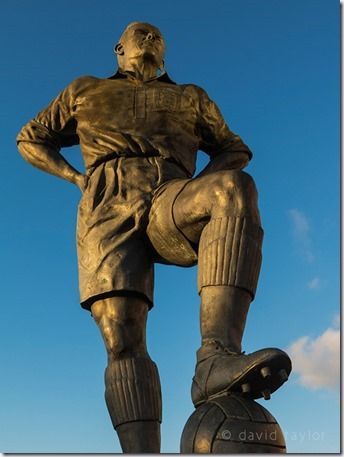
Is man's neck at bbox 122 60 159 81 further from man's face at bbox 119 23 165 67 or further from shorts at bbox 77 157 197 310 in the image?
shorts at bbox 77 157 197 310

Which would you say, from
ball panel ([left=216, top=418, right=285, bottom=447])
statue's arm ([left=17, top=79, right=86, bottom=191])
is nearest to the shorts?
statue's arm ([left=17, top=79, right=86, bottom=191])

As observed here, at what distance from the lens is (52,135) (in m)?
5.17

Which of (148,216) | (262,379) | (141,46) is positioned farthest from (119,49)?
(262,379)

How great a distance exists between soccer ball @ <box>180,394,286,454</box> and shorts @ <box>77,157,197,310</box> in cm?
105

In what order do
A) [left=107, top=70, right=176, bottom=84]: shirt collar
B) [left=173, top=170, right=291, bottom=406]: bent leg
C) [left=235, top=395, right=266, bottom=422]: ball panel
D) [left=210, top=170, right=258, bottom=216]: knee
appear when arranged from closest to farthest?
[left=235, top=395, right=266, bottom=422]: ball panel
[left=173, top=170, right=291, bottom=406]: bent leg
[left=210, top=170, right=258, bottom=216]: knee
[left=107, top=70, right=176, bottom=84]: shirt collar

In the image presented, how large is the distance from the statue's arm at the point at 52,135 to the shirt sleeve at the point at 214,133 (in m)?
0.86

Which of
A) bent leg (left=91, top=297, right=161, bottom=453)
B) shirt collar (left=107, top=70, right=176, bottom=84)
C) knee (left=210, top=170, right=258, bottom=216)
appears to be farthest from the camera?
shirt collar (left=107, top=70, right=176, bottom=84)

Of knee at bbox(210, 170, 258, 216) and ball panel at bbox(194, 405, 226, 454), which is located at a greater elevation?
knee at bbox(210, 170, 258, 216)

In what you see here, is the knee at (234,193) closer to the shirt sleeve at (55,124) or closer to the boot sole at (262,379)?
the boot sole at (262,379)

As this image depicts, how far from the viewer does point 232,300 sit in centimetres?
367

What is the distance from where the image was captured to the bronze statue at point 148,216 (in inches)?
144

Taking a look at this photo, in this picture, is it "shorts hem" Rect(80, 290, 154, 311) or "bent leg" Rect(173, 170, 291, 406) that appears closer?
"bent leg" Rect(173, 170, 291, 406)

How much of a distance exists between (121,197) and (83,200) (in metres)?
0.32

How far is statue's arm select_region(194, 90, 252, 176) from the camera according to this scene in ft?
16.8
